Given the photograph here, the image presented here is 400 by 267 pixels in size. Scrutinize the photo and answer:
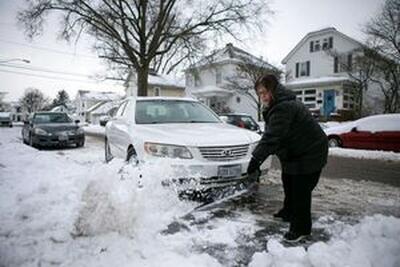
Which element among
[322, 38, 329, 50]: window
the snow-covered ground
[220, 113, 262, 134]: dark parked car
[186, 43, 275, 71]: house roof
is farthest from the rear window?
[322, 38, 329, 50]: window

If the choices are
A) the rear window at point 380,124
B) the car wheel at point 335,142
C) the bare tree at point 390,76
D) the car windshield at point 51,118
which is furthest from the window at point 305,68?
the car windshield at point 51,118

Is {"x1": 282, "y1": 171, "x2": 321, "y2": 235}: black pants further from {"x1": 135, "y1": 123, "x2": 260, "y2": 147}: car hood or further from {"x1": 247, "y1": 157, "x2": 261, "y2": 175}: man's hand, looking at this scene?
{"x1": 135, "y1": 123, "x2": 260, "y2": 147}: car hood

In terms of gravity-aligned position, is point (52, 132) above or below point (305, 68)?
below

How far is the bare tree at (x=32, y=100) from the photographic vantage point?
94.6 m

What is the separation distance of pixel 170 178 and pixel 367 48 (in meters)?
25.2

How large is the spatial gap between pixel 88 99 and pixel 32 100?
20.9 m

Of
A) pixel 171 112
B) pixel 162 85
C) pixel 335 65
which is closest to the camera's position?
pixel 171 112

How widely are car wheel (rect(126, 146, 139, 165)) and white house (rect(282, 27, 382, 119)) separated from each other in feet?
81.4

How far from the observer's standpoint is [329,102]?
3331 centimetres

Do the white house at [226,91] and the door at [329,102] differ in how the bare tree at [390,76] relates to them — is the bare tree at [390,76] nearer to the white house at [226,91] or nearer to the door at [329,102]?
the door at [329,102]

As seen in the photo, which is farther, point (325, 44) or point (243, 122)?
point (325, 44)

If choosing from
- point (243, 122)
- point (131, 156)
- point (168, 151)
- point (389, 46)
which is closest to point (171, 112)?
point (131, 156)

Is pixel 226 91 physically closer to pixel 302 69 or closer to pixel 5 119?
pixel 302 69

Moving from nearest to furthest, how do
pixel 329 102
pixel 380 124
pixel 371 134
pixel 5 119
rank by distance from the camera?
pixel 380 124
pixel 371 134
pixel 329 102
pixel 5 119
